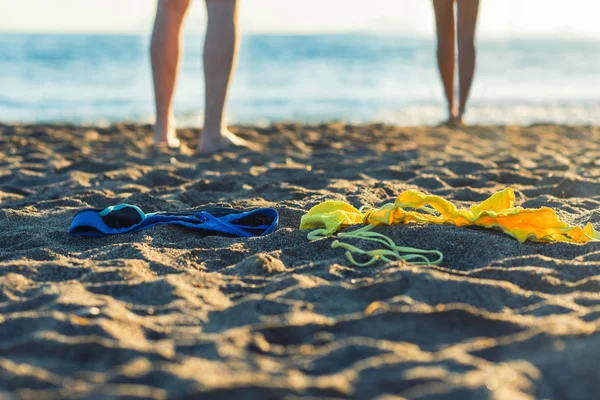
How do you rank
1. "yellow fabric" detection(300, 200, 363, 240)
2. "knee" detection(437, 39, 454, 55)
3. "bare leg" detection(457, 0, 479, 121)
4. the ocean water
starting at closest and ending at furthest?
1. "yellow fabric" detection(300, 200, 363, 240)
2. "bare leg" detection(457, 0, 479, 121)
3. "knee" detection(437, 39, 454, 55)
4. the ocean water

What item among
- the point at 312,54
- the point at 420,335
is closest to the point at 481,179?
the point at 420,335

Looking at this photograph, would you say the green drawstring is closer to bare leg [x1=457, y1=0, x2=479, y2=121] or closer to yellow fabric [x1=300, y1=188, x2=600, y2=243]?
yellow fabric [x1=300, y1=188, x2=600, y2=243]

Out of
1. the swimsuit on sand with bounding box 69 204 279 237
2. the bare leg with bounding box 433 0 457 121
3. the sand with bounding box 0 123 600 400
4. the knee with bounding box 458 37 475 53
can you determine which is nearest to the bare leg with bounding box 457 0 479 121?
the knee with bounding box 458 37 475 53

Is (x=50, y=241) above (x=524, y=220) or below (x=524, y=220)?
below

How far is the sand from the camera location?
1.46 meters

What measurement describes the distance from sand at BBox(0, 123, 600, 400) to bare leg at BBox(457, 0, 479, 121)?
226 cm

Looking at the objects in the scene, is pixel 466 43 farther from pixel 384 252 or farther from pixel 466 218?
pixel 384 252

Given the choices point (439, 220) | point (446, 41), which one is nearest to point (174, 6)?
point (446, 41)

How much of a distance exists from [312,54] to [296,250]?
73.0 ft

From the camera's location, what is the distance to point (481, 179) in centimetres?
369

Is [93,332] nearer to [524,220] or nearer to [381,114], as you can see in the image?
[524,220]

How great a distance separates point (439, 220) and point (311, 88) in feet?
35.9

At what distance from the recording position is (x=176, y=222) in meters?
2.71

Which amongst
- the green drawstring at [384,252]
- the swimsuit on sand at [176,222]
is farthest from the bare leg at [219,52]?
the green drawstring at [384,252]
